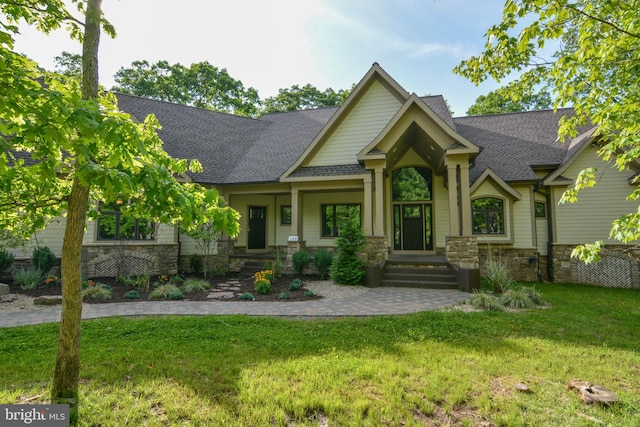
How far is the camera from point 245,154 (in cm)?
1488

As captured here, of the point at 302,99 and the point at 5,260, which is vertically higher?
the point at 302,99

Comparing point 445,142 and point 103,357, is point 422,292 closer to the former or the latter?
point 445,142

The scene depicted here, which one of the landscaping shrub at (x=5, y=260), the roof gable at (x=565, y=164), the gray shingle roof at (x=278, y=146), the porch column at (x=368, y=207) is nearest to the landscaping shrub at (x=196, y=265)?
the gray shingle roof at (x=278, y=146)

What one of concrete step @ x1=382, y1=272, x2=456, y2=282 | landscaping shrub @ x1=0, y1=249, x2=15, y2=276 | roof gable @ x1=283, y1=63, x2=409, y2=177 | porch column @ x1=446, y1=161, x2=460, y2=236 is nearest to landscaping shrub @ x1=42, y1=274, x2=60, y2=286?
landscaping shrub @ x1=0, y1=249, x2=15, y2=276

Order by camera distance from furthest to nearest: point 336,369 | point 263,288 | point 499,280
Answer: point 499,280, point 263,288, point 336,369

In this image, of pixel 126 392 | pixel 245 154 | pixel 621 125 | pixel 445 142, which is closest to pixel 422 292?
pixel 445 142

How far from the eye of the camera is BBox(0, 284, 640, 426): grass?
9.07 ft

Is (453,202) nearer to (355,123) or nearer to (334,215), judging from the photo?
(355,123)

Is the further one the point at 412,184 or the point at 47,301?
the point at 412,184

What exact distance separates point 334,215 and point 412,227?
338cm

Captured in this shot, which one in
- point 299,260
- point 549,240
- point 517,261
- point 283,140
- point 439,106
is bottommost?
point 517,261

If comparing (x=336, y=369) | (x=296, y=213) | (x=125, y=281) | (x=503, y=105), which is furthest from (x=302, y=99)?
(x=336, y=369)

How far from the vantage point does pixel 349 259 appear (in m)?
9.62

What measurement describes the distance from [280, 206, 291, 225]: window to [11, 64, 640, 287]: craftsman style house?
0.50 ft
